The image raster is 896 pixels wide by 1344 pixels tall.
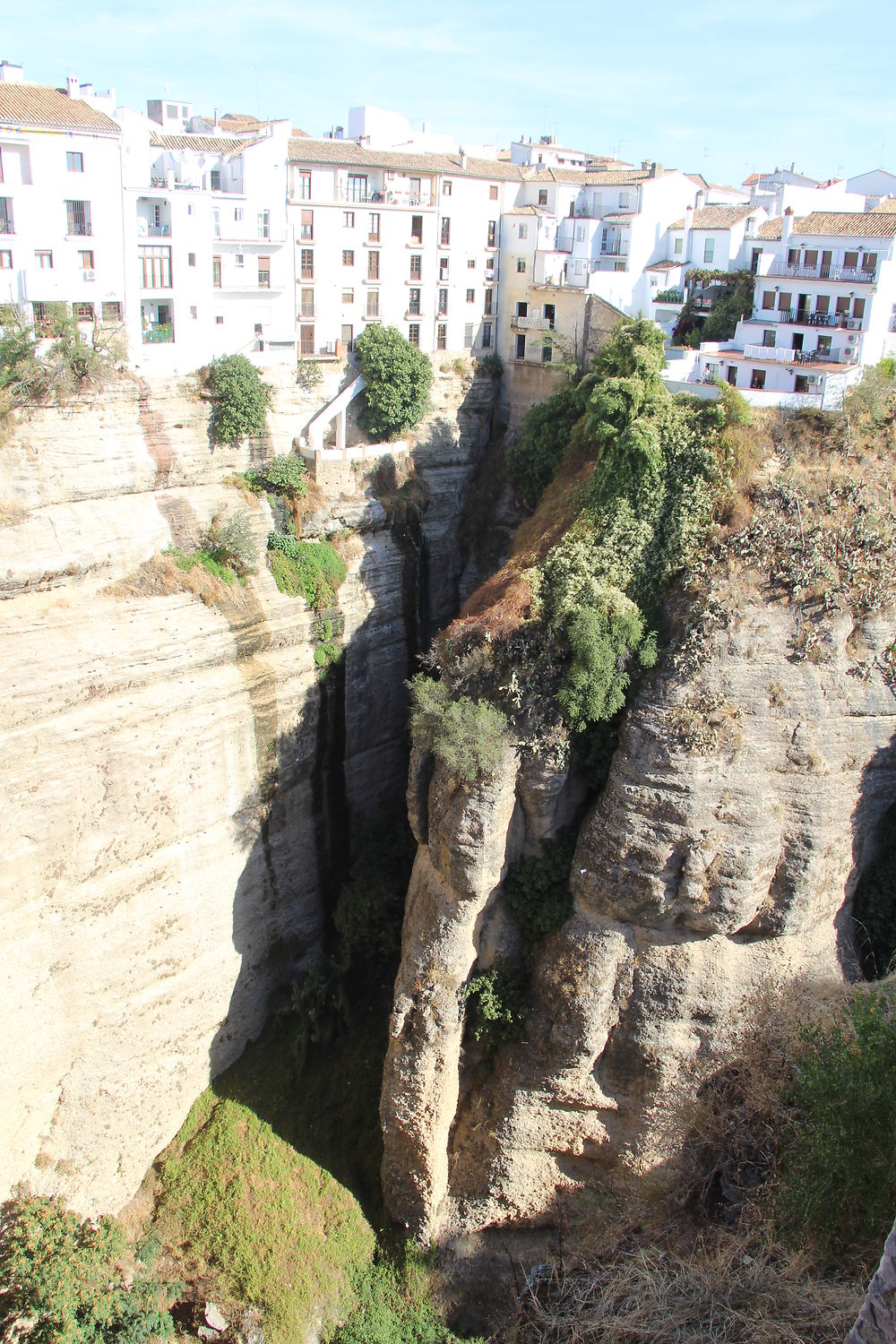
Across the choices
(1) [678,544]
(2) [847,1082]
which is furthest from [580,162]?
(2) [847,1082]

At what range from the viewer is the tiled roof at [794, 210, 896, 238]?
82.3ft

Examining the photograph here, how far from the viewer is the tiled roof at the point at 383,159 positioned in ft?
94.3

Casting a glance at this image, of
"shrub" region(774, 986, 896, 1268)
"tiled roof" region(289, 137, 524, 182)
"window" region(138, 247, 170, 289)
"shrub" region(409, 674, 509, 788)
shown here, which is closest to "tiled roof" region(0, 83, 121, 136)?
"window" region(138, 247, 170, 289)

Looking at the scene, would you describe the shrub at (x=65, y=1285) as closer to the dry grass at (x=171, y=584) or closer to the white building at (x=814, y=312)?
the dry grass at (x=171, y=584)

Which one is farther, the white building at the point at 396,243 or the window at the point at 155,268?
the white building at the point at 396,243

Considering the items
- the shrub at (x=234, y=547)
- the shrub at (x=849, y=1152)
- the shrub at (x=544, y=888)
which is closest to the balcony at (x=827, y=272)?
the shrub at (x=234, y=547)

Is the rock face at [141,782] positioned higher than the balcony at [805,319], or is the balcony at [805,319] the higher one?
the balcony at [805,319]

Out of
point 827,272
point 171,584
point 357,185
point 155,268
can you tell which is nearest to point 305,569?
point 171,584

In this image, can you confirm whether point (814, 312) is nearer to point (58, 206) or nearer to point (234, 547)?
point (234, 547)

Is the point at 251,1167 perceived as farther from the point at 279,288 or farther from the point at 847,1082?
the point at 279,288

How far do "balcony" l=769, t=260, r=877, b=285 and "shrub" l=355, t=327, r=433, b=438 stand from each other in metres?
9.32

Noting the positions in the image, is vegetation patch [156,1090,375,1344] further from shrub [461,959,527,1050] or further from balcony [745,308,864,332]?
balcony [745,308,864,332]

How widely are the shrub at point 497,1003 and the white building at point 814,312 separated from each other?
44.3 ft

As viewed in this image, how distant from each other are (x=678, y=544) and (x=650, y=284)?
14490mm
